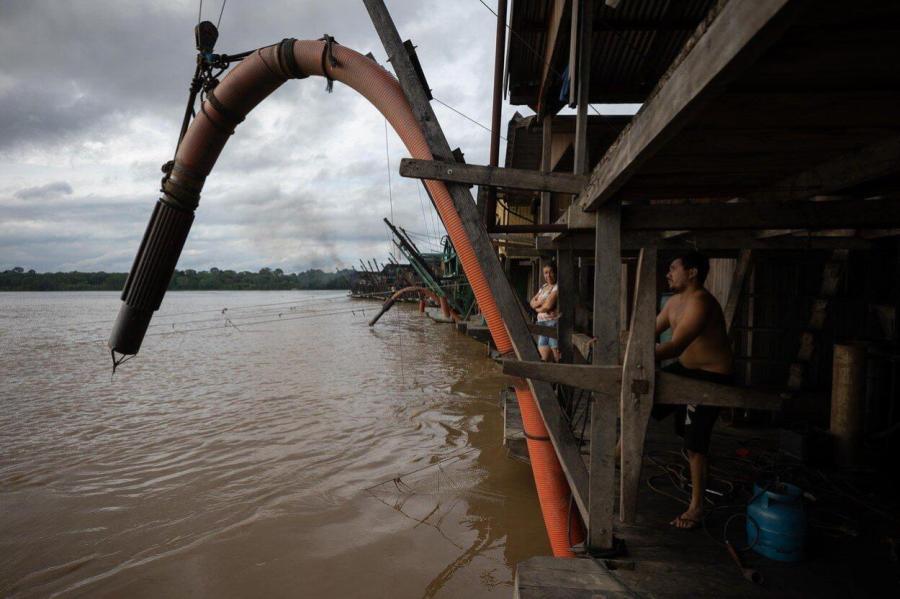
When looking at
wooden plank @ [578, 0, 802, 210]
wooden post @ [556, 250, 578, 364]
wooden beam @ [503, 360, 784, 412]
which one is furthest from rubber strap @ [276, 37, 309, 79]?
wooden beam @ [503, 360, 784, 412]

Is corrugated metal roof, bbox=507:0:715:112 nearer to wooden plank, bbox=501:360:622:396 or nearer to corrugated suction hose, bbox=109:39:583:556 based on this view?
corrugated suction hose, bbox=109:39:583:556

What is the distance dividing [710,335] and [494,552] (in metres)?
2.84

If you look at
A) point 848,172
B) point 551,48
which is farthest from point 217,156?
point 848,172

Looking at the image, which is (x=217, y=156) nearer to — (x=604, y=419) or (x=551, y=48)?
(x=551, y=48)

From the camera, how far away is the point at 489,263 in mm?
3455

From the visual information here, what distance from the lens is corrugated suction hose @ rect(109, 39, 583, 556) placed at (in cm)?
371

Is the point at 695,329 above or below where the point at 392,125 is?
below

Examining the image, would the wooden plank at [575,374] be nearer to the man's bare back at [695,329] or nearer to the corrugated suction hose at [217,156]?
the man's bare back at [695,329]

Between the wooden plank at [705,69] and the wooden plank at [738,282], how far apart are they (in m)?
4.04

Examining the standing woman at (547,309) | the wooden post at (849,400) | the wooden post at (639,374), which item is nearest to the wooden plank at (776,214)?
the wooden post at (639,374)

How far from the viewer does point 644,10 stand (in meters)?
5.23

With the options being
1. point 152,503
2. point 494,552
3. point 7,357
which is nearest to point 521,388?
point 494,552

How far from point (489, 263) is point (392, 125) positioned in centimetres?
166

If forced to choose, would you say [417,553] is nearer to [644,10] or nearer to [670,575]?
[670,575]
